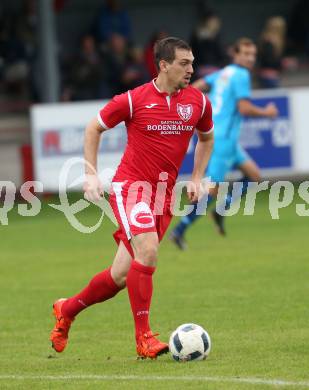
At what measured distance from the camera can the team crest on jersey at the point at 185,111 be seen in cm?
808

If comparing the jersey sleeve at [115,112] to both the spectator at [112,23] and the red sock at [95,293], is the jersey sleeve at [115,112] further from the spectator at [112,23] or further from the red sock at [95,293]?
the spectator at [112,23]

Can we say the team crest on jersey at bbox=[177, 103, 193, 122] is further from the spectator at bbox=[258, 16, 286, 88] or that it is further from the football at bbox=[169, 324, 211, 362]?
the spectator at bbox=[258, 16, 286, 88]

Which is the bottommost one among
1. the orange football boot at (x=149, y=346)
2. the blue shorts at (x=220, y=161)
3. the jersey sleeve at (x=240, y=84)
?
the orange football boot at (x=149, y=346)

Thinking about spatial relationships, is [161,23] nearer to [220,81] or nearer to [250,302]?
[220,81]

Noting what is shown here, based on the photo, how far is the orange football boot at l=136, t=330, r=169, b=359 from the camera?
7.70 m

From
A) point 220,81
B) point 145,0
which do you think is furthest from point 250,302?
point 145,0

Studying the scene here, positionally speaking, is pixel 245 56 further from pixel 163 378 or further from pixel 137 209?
pixel 163 378

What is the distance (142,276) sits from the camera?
778cm

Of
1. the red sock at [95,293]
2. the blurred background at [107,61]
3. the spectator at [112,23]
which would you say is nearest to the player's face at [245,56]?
the blurred background at [107,61]

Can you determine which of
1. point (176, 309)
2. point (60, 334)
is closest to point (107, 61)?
point (176, 309)

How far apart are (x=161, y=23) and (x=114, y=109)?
1949cm

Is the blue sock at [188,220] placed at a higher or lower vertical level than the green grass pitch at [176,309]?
higher

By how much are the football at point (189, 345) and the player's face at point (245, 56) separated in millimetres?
7169

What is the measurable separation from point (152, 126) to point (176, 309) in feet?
8.39
